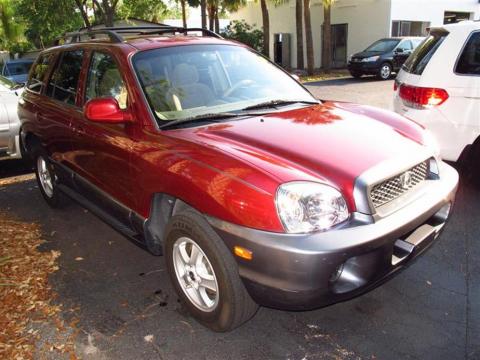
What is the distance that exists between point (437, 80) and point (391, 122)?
1.69 metres

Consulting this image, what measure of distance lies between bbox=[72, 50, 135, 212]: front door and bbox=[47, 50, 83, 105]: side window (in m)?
0.28

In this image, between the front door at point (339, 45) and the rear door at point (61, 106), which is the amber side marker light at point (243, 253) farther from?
the front door at point (339, 45)

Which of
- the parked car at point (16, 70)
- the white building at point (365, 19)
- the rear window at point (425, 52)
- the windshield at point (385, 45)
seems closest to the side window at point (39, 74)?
the rear window at point (425, 52)

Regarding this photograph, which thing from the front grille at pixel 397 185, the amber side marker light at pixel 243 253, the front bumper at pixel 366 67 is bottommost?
the front bumper at pixel 366 67

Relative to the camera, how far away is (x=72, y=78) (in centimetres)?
423

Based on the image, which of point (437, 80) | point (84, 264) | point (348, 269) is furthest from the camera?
point (437, 80)

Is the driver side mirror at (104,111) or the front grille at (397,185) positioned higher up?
the driver side mirror at (104,111)

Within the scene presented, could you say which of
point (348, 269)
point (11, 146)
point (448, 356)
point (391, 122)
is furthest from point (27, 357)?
point (11, 146)

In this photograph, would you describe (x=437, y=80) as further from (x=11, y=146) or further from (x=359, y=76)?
(x=359, y=76)

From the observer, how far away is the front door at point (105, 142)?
3375 mm

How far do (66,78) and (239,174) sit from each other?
2.68m

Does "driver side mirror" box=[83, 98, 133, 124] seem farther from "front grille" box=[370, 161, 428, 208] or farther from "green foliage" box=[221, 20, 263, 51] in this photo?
"green foliage" box=[221, 20, 263, 51]

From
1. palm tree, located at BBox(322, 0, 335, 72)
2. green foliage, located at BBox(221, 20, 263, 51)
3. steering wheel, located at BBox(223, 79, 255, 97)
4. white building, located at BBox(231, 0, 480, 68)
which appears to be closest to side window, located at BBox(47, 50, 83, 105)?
steering wheel, located at BBox(223, 79, 255, 97)

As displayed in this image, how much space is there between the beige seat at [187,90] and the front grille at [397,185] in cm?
145
